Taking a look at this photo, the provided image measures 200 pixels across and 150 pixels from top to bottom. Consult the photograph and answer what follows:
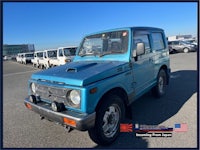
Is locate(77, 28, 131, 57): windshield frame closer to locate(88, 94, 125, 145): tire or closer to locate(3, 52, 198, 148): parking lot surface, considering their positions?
locate(88, 94, 125, 145): tire

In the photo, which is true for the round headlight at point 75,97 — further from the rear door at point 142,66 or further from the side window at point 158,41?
the side window at point 158,41

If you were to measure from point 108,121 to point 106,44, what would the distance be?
183 cm

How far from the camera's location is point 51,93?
10.3ft

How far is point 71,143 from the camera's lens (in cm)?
327

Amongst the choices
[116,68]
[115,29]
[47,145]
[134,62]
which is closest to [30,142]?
[47,145]

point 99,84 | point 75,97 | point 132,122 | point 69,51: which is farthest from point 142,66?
point 69,51

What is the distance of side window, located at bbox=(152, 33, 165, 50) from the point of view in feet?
16.4

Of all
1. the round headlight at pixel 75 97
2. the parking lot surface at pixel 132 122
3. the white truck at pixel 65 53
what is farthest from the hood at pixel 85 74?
the white truck at pixel 65 53

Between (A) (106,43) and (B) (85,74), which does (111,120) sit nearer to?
(B) (85,74)

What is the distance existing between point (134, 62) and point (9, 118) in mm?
3516

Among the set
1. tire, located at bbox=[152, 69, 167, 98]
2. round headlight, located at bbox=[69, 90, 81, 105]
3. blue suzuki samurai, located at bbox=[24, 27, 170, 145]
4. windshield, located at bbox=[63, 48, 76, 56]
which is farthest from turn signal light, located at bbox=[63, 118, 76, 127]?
windshield, located at bbox=[63, 48, 76, 56]

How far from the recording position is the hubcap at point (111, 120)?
3156 mm

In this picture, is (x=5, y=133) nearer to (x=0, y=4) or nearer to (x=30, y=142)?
(x=30, y=142)

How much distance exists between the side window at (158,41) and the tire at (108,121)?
2.44 meters
